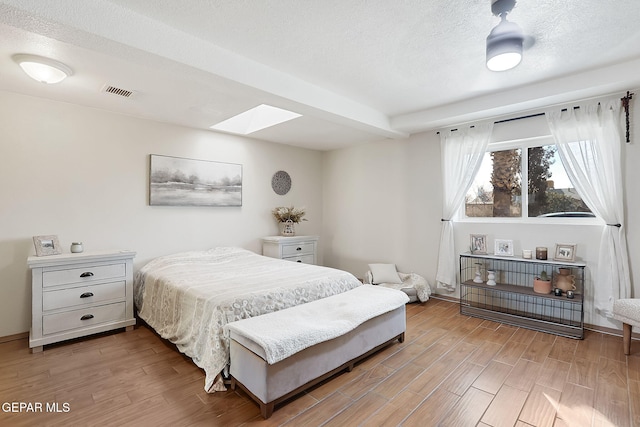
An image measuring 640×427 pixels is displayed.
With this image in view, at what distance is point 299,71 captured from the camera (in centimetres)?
273

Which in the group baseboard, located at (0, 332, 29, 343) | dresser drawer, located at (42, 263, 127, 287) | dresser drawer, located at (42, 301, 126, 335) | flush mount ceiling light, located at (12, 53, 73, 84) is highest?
flush mount ceiling light, located at (12, 53, 73, 84)

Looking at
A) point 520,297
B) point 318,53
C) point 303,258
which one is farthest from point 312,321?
point 520,297

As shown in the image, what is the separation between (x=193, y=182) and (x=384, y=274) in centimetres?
291

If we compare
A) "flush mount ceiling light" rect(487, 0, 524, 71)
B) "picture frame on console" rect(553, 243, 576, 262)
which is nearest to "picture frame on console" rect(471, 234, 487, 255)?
"picture frame on console" rect(553, 243, 576, 262)

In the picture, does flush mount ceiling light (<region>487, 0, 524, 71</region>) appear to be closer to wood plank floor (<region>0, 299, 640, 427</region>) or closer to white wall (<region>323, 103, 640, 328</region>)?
white wall (<region>323, 103, 640, 328</region>)

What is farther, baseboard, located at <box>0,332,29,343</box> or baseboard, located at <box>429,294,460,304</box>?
baseboard, located at <box>429,294,460,304</box>

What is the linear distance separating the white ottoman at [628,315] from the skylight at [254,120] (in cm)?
377

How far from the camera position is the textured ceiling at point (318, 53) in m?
1.84

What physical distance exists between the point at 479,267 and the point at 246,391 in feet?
10.0

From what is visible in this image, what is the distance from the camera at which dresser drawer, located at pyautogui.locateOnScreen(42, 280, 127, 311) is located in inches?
109

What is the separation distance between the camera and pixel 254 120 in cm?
432

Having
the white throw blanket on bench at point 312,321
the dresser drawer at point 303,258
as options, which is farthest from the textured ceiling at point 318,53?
the dresser drawer at point 303,258

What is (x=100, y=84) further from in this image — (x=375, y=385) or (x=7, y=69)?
(x=375, y=385)

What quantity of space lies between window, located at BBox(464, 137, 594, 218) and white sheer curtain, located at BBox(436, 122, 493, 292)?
0.21 metres
